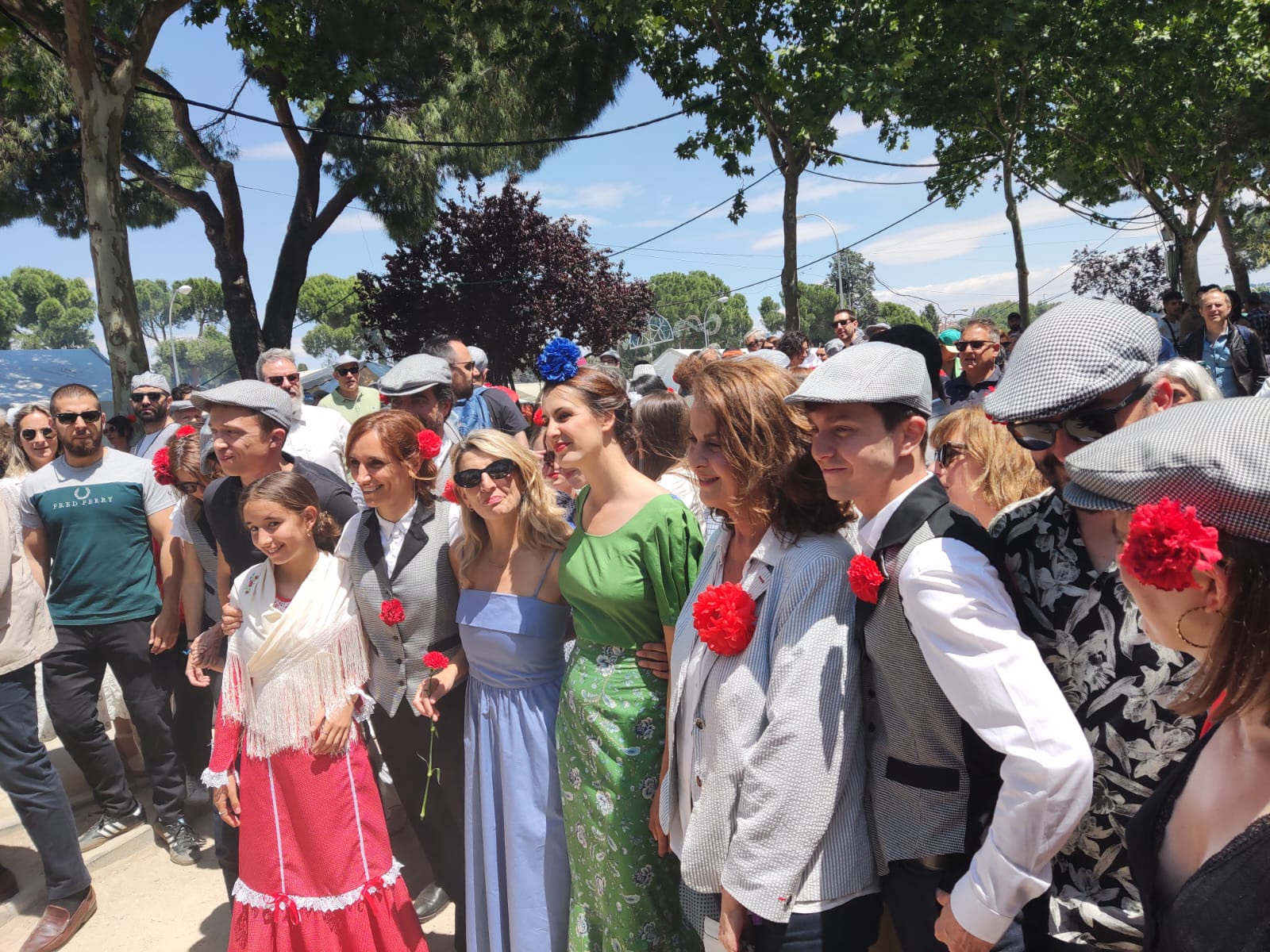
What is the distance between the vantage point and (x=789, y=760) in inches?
73.5

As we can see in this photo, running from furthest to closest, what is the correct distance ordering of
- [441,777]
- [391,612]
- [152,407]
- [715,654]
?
[152,407], [441,777], [391,612], [715,654]

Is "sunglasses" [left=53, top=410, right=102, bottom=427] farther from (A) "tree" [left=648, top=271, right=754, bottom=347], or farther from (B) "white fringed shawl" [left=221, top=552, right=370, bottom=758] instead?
(A) "tree" [left=648, top=271, right=754, bottom=347]

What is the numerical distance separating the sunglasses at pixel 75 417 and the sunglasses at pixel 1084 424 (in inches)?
184

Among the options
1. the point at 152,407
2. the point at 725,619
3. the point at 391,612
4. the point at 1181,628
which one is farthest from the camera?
the point at 152,407

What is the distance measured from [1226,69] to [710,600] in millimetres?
20276

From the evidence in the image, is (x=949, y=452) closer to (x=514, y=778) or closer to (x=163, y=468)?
(x=514, y=778)

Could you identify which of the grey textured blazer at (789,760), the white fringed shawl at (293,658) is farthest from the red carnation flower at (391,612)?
the grey textured blazer at (789,760)

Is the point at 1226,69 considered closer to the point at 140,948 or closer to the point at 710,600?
the point at 710,600

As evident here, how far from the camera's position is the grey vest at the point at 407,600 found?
3.18 m

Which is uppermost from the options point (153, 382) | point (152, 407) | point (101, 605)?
point (153, 382)

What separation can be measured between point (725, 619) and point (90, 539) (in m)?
4.07

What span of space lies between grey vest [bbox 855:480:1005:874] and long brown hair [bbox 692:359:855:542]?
32cm

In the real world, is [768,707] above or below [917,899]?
above

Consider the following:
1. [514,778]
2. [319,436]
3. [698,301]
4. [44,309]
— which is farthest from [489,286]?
[698,301]
